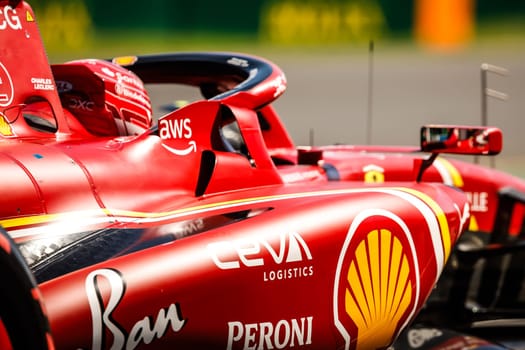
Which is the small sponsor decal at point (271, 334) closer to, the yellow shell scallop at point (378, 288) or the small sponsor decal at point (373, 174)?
the yellow shell scallop at point (378, 288)

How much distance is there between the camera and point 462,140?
4.32 m

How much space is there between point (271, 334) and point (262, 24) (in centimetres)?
1241

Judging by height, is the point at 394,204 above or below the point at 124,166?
below

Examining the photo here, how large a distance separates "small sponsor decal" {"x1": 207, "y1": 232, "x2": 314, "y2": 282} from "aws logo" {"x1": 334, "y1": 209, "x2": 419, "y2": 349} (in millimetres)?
151

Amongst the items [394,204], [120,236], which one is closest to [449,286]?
[394,204]

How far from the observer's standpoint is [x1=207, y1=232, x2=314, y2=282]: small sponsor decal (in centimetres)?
312

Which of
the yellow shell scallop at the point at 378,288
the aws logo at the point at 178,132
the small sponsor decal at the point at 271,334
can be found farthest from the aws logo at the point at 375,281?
the aws logo at the point at 178,132

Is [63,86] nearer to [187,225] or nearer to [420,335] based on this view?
[187,225]

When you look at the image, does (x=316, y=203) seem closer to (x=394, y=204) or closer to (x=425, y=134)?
(x=394, y=204)

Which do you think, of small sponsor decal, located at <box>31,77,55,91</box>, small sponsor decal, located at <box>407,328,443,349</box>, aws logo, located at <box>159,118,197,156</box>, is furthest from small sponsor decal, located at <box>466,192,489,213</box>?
small sponsor decal, located at <box>31,77,55,91</box>

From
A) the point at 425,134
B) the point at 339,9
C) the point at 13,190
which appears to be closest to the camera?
the point at 13,190

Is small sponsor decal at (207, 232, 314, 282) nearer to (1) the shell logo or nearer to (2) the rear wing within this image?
(1) the shell logo

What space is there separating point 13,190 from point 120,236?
348mm

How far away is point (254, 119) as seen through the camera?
3.94 metres
